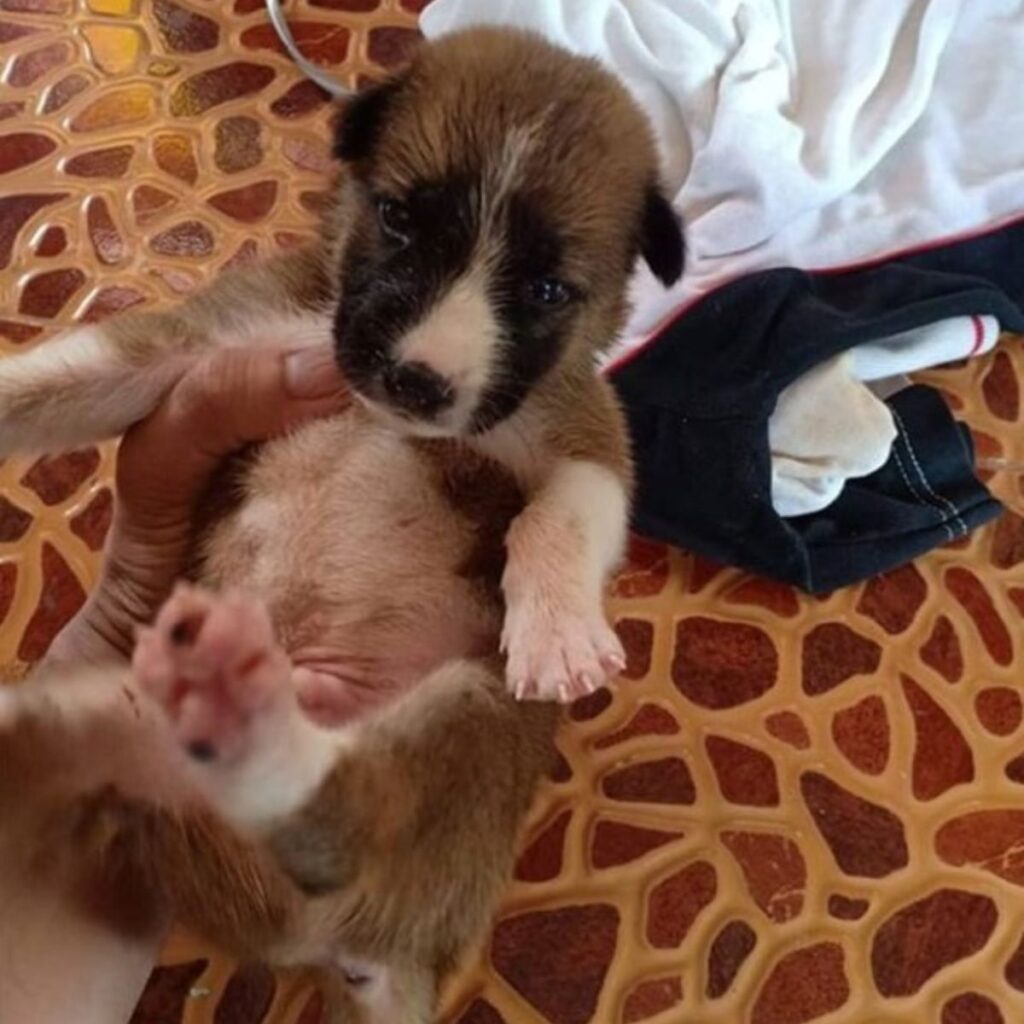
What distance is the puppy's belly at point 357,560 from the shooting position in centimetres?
167

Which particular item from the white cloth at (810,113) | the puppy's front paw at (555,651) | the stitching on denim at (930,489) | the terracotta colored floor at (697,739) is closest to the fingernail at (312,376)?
the puppy's front paw at (555,651)

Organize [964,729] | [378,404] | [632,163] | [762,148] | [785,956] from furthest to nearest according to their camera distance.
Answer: [762,148] → [964,729] → [785,956] → [632,163] → [378,404]

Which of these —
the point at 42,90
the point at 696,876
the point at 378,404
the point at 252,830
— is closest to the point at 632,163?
the point at 378,404

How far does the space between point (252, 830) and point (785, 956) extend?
1095 millimetres

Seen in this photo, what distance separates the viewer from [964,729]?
2.39 metres

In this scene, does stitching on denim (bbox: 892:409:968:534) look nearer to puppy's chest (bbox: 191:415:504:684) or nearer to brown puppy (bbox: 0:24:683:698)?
brown puppy (bbox: 0:24:683:698)

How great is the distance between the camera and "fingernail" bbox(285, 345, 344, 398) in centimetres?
178

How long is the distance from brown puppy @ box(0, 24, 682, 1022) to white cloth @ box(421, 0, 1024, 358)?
2.85ft

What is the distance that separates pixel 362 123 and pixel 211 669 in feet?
2.60

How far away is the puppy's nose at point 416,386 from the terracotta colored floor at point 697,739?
92 centimetres

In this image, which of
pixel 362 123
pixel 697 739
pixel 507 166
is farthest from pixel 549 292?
pixel 697 739

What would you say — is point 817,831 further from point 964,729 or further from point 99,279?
point 99,279

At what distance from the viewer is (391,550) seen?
171 cm

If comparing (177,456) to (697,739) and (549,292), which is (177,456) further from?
(697,739)
